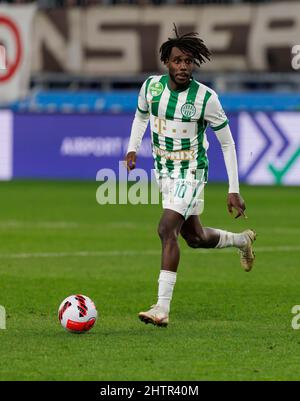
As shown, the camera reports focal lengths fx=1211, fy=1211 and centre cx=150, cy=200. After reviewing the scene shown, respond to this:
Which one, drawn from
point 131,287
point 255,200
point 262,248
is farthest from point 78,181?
point 131,287

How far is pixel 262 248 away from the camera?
16.9 m

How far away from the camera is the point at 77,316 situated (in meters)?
9.54

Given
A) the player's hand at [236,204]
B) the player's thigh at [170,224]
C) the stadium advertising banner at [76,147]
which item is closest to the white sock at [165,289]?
the player's thigh at [170,224]

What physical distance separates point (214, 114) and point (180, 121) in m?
0.30

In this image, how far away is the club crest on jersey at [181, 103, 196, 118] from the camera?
10.2m

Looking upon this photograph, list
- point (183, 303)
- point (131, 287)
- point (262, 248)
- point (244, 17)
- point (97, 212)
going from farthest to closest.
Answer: point (244, 17)
point (97, 212)
point (262, 248)
point (131, 287)
point (183, 303)

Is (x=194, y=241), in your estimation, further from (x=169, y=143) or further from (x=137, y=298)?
(x=137, y=298)

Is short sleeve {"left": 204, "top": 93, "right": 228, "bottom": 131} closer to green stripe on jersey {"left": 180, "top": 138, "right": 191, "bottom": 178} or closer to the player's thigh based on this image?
green stripe on jersey {"left": 180, "top": 138, "right": 191, "bottom": 178}

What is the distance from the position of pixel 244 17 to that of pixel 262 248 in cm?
2222

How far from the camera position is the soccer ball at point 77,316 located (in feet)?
31.3

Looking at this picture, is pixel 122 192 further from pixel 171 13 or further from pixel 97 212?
pixel 171 13

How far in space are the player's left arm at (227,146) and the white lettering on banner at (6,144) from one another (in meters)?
20.4

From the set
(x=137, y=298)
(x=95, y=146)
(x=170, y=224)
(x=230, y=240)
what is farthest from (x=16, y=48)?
(x=170, y=224)

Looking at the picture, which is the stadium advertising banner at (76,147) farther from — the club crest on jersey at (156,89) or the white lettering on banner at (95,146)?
the club crest on jersey at (156,89)
